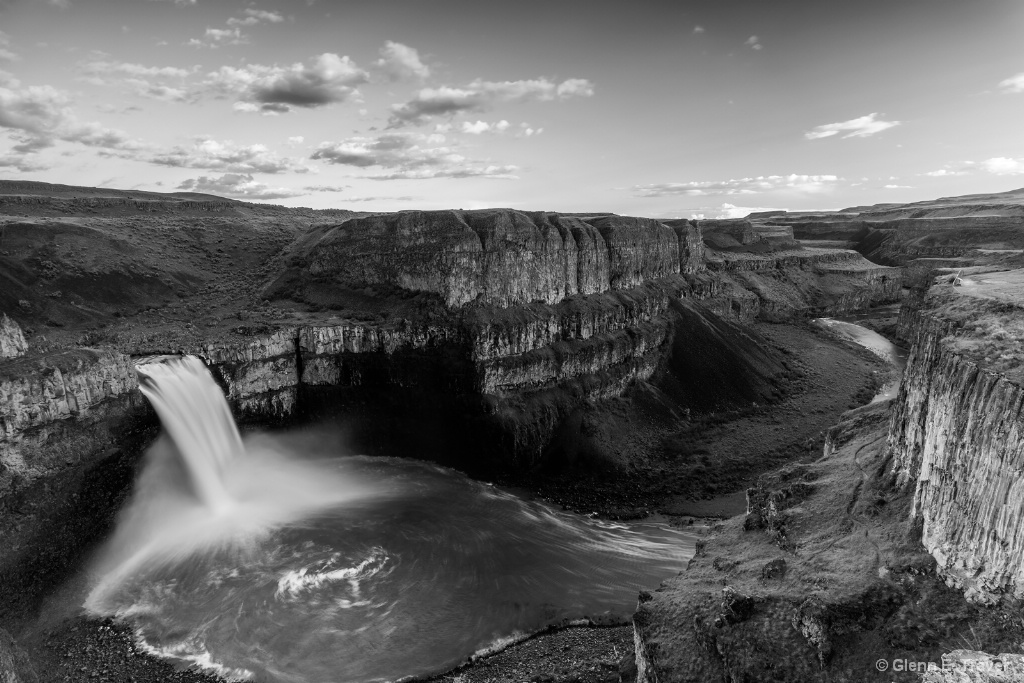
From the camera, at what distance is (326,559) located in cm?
2944

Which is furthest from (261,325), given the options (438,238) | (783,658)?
(783,658)

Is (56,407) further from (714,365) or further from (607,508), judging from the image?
(714,365)

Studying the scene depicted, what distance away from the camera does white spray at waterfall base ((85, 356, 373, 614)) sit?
2964 centimetres

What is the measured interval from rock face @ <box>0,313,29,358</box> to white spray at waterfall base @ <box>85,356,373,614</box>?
619 cm

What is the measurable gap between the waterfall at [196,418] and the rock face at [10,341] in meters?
6.00

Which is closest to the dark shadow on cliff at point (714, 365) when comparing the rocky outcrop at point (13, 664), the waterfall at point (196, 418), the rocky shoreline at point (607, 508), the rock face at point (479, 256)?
the rocky shoreline at point (607, 508)

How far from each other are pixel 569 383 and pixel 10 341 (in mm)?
37201

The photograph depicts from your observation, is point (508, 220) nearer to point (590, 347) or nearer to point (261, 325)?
point (590, 347)

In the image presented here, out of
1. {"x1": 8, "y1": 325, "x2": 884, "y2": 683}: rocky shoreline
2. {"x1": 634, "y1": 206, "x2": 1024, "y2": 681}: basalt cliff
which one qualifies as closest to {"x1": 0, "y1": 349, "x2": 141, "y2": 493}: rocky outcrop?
{"x1": 8, "y1": 325, "x2": 884, "y2": 683}: rocky shoreline

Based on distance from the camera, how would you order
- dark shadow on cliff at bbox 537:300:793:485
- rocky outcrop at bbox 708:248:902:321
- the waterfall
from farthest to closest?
1. rocky outcrop at bbox 708:248:902:321
2. dark shadow on cliff at bbox 537:300:793:485
3. the waterfall

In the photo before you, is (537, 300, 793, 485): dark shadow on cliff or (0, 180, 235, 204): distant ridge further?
(0, 180, 235, 204): distant ridge

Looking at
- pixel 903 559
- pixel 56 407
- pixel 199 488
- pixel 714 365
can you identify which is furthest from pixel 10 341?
pixel 714 365

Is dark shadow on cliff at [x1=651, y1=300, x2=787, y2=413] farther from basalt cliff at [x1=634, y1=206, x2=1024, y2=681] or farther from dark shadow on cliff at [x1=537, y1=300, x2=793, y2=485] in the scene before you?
basalt cliff at [x1=634, y1=206, x2=1024, y2=681]

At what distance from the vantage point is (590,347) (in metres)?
50.3
